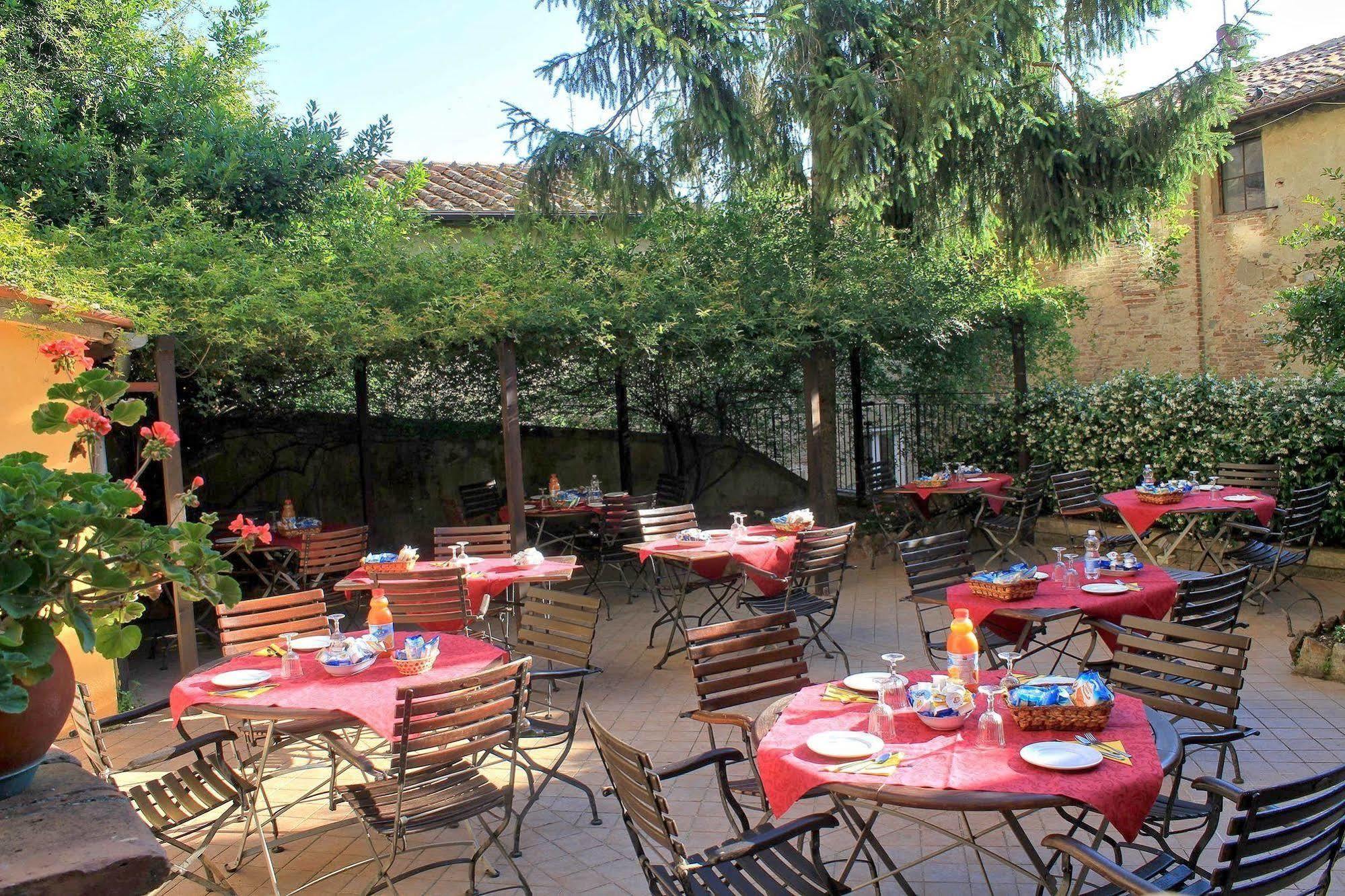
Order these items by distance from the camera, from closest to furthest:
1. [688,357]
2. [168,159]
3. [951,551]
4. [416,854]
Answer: [416,854]
[951,551]
[168,159]
[688,357]

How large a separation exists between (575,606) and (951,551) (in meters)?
2.63

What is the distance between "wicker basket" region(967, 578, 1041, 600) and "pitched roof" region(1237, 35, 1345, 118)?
34.4 ft

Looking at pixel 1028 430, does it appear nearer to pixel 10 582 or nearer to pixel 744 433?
pixel 744 433

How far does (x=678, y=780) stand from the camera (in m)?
4.73

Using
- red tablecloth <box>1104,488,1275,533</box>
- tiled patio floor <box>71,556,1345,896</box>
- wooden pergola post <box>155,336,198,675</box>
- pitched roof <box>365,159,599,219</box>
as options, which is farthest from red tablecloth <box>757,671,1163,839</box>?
pitched roof <box>365,159,599,219</box>

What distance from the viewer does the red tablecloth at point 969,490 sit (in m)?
9.49

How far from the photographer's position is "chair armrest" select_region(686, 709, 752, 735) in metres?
3.58

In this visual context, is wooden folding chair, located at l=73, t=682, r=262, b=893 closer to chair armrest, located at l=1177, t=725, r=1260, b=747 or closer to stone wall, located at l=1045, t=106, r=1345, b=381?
chair armrest, located at l=1177, t=725, r=1260, b=747

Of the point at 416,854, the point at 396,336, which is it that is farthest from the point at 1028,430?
the point at 416,854

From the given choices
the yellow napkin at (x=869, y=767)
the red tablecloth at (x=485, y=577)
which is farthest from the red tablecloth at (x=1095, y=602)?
the red tablecloth at (x=485, y=577)

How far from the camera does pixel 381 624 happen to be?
4465 millimetres

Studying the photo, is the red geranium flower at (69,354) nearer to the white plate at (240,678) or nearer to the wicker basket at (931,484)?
the white plate at (240,678)

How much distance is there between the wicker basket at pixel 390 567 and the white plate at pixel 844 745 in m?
4.02

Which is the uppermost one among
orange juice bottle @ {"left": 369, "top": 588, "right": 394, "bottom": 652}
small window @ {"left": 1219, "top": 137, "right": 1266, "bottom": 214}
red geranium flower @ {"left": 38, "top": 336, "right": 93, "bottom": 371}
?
small window @ {"left": 1219, "top": 137, "right": 1266, "bottom": 214}
